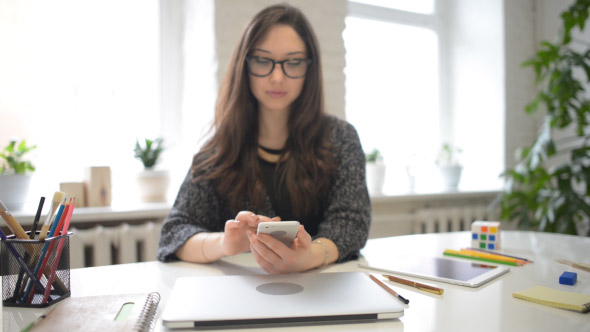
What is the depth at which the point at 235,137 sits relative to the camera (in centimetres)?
127

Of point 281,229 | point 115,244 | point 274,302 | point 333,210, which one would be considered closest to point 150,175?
point 115,244

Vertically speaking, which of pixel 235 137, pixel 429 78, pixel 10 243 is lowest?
pixel 10 243

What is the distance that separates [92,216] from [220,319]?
1.24 m

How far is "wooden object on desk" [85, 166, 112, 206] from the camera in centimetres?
171

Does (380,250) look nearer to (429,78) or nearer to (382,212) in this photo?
(382,212)

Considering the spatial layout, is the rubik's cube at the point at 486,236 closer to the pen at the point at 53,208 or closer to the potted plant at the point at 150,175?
the pen at the point at 53,208

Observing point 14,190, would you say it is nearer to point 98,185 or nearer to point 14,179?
point 14,179

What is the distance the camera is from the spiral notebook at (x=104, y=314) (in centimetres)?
56

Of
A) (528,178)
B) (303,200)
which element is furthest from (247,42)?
(528,178)

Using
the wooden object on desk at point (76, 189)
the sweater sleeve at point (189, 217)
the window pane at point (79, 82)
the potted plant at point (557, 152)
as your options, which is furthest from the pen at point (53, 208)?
the potted plant at point (557, 152)

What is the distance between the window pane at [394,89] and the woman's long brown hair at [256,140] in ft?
4.43

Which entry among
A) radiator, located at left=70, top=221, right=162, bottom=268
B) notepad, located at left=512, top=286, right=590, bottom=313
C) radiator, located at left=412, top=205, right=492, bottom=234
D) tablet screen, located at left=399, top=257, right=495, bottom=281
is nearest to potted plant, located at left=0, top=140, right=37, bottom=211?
radiator, located at left=70, top=221, right=162, bottom=268

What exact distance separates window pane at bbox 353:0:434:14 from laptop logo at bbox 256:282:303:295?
2279 millimetres

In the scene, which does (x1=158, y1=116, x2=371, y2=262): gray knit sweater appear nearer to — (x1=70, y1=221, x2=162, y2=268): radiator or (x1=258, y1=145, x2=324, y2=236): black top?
(x1=258, y1=145, x2=324, y2=236): black top
